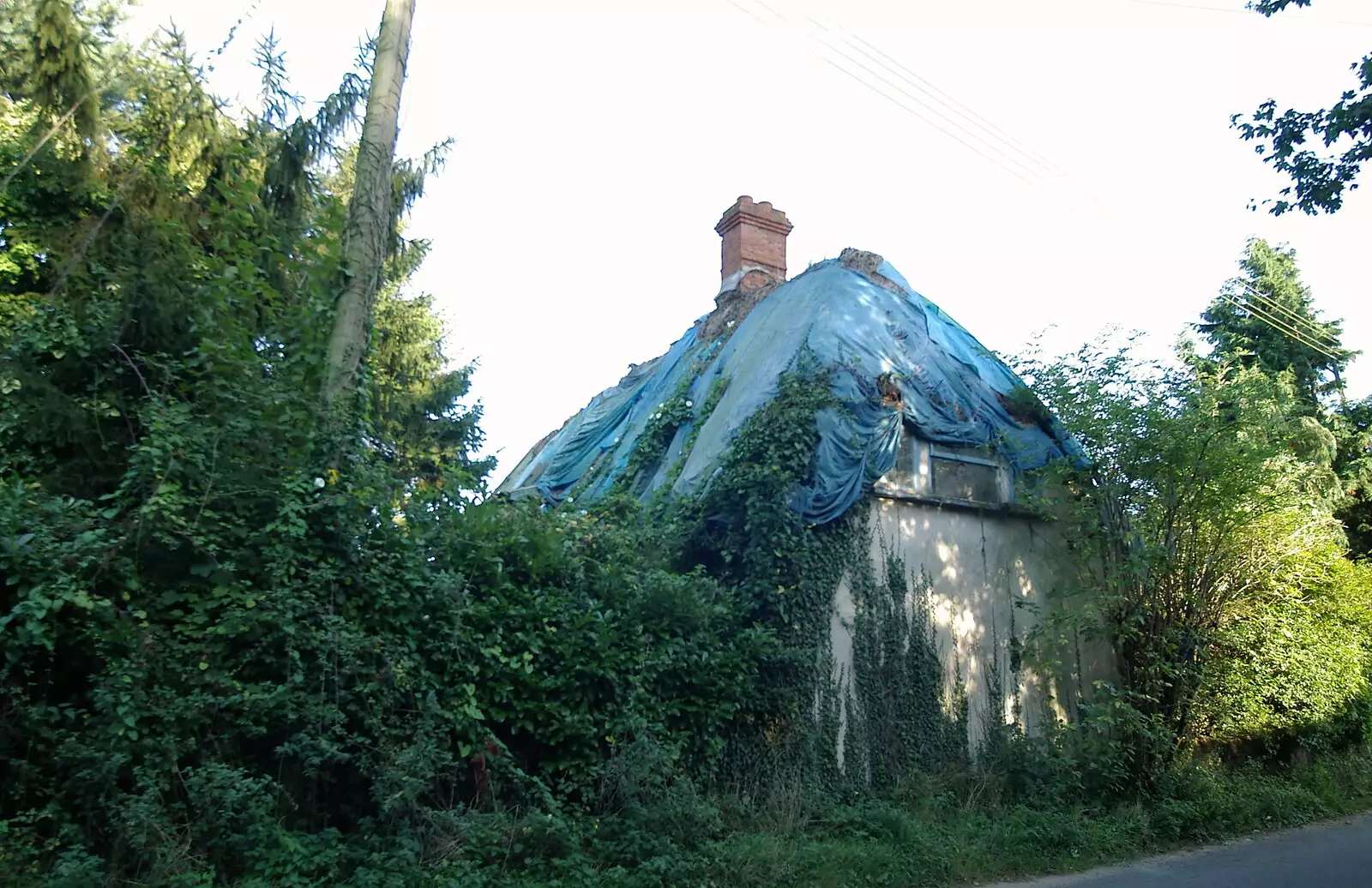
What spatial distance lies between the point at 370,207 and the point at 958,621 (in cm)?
763

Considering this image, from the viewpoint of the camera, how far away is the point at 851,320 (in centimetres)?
1184

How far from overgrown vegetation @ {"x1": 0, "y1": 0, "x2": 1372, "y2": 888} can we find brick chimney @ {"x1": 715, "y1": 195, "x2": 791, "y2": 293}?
4.20 meters

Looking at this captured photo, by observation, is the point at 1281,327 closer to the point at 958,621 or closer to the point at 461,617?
the point at 958,621

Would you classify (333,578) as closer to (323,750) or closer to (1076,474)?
(323,750)

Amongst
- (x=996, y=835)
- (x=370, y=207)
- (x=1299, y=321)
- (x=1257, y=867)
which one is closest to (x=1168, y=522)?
(x=1257, y=867)

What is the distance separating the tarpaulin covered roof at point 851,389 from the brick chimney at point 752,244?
154 cm

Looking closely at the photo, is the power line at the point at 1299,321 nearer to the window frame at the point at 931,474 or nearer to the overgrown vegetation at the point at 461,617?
the overgrown vegetation at the point at 461,617

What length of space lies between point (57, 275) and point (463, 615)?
5.49 meters

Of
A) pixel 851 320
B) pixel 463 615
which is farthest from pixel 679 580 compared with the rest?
pixel 851 320

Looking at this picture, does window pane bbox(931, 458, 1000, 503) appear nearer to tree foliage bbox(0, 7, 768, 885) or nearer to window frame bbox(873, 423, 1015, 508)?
window frame bbox(873, 423, 1015, 508)

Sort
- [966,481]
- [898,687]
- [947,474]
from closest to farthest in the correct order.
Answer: [898,687] → [947,474] → [966,481]

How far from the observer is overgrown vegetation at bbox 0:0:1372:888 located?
20.2ft

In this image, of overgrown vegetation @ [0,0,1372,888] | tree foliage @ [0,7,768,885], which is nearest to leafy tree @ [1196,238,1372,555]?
overgrown vegetation @ [0,0,1372,888]

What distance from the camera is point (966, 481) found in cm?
1134
